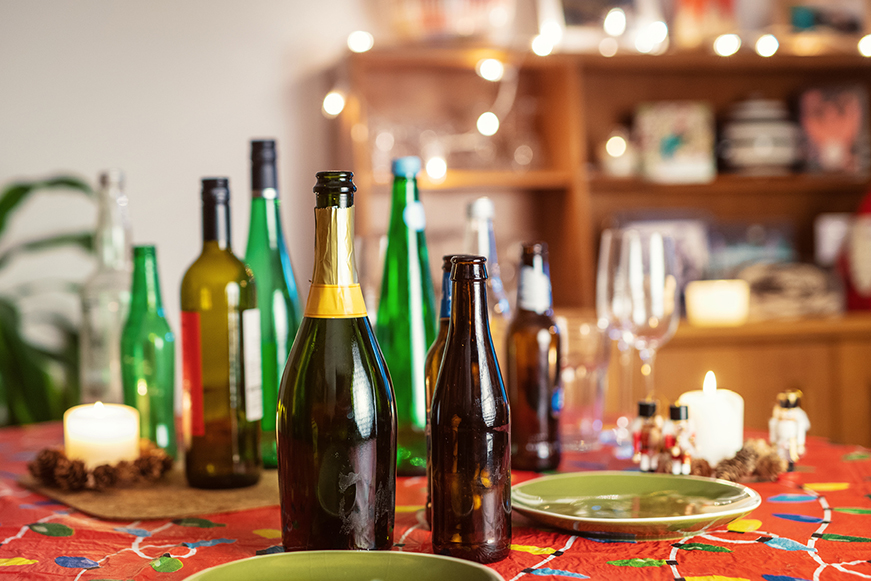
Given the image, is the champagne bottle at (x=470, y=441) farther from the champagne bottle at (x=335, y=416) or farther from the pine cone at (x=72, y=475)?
the pine cone at (x=72, y=475)

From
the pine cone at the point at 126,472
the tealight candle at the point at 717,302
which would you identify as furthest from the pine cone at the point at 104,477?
the tealight candle at the point at 717,302

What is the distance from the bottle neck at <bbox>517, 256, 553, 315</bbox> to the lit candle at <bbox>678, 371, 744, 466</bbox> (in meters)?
0.17

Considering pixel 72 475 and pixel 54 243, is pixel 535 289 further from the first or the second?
pixel 54 243

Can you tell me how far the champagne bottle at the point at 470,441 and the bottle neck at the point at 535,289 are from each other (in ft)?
0.85

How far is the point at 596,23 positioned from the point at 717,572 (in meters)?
2.19

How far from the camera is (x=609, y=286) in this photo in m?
0.99

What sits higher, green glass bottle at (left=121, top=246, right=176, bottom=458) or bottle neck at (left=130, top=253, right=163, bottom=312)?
bottle neck at (left=130, top=253, right=163, bottom=312)

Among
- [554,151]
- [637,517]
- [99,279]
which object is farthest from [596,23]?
[637,517]

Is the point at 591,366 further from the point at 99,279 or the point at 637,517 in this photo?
the point at 99,279

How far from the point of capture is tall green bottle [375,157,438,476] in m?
0.89

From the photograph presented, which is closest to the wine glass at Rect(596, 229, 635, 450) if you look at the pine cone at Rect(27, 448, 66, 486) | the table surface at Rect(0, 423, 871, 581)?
the table surface at Rect(0, 423, 871, 581)

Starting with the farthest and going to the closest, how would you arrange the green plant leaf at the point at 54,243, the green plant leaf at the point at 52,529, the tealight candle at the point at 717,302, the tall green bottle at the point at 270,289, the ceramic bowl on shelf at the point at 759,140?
the ceramic bowl on shelf at the point at 759,140 < the tealight candle at the point at 717,302 < the green plant leaf at the point at 54,243 < the tall green bottle at the point at 270,289 < the green plant leaf at the point at 52,529

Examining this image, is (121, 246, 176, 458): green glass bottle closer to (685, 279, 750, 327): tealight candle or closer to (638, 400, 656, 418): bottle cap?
(638, 400, 656, 418): bottle cap

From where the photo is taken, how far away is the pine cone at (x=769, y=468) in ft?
2.69
